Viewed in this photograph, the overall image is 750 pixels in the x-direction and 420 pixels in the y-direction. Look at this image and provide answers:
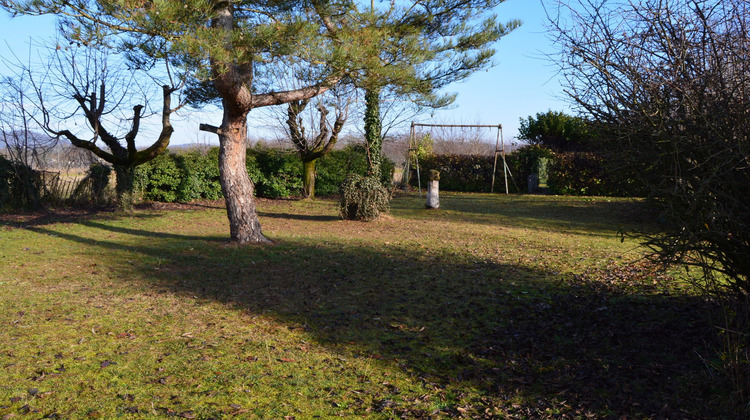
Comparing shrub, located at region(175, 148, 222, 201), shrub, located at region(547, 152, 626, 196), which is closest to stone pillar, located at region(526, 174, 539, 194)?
shrub, located at region(547, 152, 626, 196)

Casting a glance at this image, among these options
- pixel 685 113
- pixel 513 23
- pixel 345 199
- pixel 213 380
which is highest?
pixel 513 23

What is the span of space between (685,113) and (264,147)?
52.3ft

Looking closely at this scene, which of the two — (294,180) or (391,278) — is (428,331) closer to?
(391,278)

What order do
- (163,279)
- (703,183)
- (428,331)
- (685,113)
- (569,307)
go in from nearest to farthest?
1. (703,183)
2. (685,113)
3. (428,331)
4. (569,307)
5. (163,279)

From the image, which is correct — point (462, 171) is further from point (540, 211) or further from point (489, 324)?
point (489, 324)

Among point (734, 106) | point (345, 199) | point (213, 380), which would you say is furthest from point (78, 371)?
point (345, 199)

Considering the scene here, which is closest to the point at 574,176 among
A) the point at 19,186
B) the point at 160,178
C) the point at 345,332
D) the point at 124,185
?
the point at 160,178

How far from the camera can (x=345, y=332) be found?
177 inches

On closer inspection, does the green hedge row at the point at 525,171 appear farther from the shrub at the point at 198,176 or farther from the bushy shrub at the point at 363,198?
the shrub at the point at 198,176

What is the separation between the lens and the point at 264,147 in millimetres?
17969

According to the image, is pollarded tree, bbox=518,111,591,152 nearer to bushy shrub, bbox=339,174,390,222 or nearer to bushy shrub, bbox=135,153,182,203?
bushy shrub, bbox=339,174,390,222

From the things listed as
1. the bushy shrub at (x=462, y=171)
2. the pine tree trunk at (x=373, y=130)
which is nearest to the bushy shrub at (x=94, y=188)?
the pine tree trunk at (x=373, y=130)

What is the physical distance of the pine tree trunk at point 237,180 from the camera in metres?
8.07

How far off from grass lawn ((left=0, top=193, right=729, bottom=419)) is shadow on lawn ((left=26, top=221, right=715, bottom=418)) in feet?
0.06
